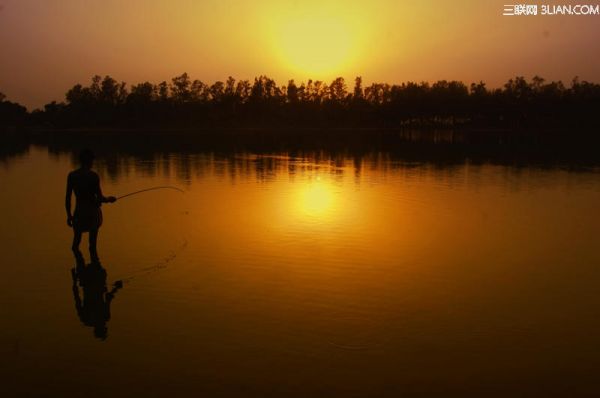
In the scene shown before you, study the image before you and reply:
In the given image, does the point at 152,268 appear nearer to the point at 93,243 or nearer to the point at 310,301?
the point at 93,243

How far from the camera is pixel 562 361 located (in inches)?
240

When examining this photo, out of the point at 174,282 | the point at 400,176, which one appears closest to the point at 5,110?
the point at 400,176

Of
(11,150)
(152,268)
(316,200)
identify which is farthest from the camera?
(11,150)

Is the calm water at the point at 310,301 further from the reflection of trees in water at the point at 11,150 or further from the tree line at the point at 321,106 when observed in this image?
the tree line at the point at 321,106

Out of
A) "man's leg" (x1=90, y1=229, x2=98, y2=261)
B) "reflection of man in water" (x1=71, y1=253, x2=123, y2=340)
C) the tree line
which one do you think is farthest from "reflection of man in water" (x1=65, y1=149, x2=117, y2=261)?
the tree line

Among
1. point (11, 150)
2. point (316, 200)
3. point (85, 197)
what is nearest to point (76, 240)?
point (85, 197)

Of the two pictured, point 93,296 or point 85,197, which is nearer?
point 93,296

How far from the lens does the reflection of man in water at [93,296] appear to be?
697 cm

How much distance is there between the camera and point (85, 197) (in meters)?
9.11

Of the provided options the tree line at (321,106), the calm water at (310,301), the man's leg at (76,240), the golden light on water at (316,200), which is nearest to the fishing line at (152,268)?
the calm water at (310,301)

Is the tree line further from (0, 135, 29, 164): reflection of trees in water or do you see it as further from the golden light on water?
the golden light on water

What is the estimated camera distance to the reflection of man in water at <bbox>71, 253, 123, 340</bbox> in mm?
6973

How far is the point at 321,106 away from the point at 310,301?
144447 millimetres

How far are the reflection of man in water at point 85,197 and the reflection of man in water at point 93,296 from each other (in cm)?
53
